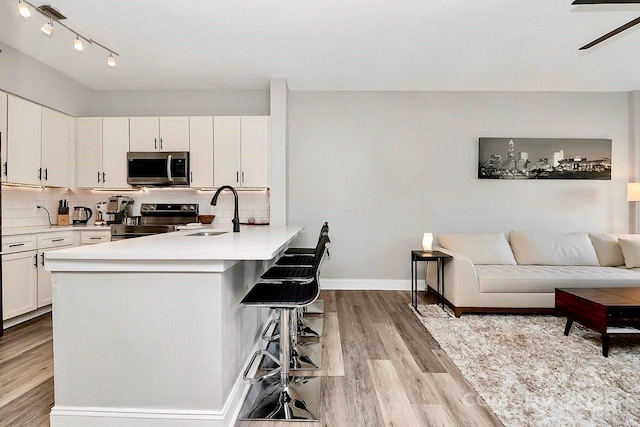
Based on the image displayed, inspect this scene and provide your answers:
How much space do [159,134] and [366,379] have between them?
12.8 feet

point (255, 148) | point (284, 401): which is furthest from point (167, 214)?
point (284, 401)

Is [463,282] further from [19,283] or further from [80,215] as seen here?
[80,215]

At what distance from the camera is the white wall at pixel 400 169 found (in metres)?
5.01

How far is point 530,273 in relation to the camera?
3.89 meters

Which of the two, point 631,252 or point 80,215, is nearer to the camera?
point 631,252

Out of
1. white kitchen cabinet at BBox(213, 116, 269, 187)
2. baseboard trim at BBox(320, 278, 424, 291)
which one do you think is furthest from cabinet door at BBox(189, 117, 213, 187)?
baseboard trim at BBox(320, 278, 424, 291)

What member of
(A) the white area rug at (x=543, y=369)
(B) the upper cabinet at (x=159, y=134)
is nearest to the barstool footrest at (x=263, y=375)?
(A) the white area rug at (x=543, y=369)

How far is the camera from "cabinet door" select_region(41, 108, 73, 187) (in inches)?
163

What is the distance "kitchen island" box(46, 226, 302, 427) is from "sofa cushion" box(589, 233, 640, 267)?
4.48 metres

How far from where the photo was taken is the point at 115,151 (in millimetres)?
4742

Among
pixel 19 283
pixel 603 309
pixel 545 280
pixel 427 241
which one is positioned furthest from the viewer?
pixel 427 241

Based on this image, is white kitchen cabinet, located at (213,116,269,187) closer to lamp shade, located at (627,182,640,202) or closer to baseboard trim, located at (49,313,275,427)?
baseboard trim, located at (49,313,275,427)

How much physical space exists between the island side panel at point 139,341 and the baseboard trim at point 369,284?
3.26 metres

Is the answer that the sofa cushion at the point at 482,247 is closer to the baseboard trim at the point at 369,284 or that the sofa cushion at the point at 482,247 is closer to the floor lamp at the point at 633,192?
the baseboard trim at the point at 369,284
